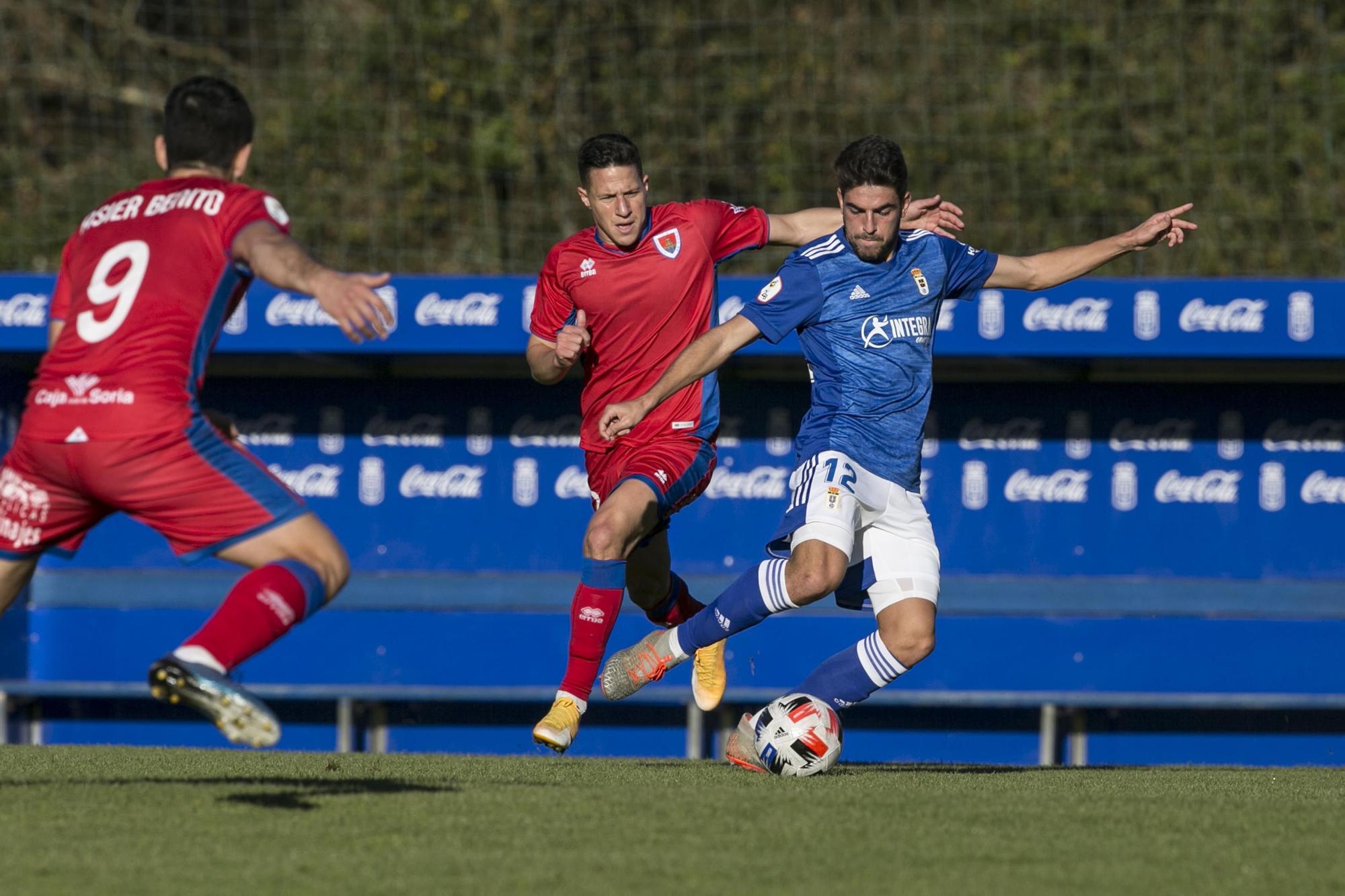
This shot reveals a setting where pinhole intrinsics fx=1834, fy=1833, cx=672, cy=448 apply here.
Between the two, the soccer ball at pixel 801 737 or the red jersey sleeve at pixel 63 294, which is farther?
the soccer ball at pixel 801 737

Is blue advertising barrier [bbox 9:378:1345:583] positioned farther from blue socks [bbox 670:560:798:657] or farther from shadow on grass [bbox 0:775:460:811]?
shadow on grass [bbox 0:775:460:811]

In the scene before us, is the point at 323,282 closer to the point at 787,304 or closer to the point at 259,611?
the point at 259,611

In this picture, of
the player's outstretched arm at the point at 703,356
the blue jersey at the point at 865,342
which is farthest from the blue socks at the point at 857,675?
the player's outstretched arm at the point at 703,356

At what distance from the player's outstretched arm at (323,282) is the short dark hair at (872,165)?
1879 millimetres

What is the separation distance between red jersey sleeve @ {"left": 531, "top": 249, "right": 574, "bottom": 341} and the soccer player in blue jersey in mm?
999

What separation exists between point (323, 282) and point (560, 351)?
1.85 meters

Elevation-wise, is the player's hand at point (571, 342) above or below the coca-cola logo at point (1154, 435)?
above

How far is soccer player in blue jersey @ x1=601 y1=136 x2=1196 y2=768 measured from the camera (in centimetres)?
568

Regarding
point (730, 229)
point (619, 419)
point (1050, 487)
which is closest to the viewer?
point (619, 419)

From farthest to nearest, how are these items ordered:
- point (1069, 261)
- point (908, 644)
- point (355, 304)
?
point (1069, 261) < point (908, 644) < point (355, 304)

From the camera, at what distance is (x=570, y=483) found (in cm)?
1003

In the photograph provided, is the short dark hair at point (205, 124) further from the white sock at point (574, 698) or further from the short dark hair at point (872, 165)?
the white sock at point (574, 698)

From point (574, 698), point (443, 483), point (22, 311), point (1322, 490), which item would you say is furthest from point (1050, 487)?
point (22, 311)

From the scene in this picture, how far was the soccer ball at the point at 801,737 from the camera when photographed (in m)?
5.67
